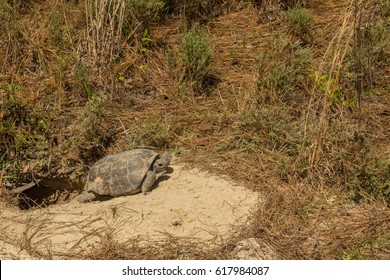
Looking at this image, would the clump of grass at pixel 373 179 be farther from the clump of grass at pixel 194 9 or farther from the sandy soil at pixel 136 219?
the clump of grass at pixel 194 9

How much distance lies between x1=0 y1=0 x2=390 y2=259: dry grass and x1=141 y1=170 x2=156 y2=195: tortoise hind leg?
0.53m

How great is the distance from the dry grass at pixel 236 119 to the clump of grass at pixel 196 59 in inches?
6.3

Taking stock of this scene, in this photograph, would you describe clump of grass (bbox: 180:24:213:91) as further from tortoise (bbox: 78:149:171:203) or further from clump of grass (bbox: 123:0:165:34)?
tortoise (bbox: 78:149:171:203)

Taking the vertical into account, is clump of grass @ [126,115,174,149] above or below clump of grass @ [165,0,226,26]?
below

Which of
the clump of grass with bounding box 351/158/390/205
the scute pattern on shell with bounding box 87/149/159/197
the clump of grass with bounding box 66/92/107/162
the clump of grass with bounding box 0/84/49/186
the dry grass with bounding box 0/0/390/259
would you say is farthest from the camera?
the clump of grass with bounding box 66/92/107/162

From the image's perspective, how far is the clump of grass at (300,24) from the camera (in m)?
7.05

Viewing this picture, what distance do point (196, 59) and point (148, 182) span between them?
1931 mm

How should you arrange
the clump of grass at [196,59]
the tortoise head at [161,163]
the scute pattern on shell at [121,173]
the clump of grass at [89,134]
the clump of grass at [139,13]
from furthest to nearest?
the clump of grass at [139,13], the clump of grass at [196,59], the clump of grass at [89,134], the tortoise head at [161,163], the scute pattern on shell at [121,173]

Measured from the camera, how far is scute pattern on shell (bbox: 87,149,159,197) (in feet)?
17.3

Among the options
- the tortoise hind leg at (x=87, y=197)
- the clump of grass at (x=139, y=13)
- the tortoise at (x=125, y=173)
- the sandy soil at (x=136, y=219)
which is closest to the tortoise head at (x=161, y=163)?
the tortoise at (x=125, y=173)

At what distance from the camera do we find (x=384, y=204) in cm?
486

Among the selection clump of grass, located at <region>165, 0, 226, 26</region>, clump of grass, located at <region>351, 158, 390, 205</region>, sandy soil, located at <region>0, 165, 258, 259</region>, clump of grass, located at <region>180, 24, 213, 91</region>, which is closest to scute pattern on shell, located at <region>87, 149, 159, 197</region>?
A: sandy soil, located at <region>0, 165, 258, 259</region>

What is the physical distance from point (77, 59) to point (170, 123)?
1.57 meters

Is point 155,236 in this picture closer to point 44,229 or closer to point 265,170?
point 44,229
